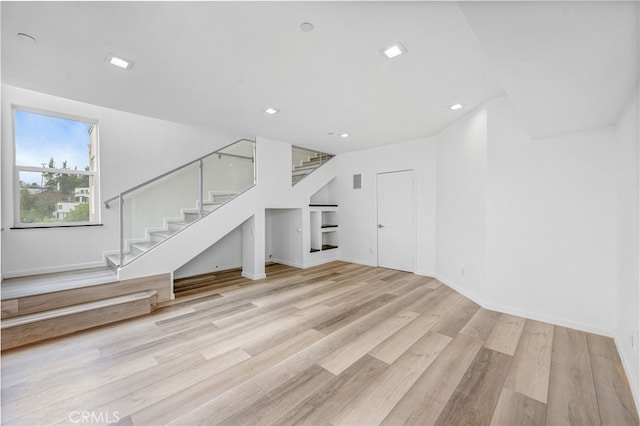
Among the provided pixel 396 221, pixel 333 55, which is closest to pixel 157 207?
pixel 333 55

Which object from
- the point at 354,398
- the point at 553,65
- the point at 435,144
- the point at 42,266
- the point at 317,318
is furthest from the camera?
the point at 435,144

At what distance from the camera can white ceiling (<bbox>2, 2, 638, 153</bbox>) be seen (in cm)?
145

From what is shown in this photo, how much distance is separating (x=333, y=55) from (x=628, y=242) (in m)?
3.08

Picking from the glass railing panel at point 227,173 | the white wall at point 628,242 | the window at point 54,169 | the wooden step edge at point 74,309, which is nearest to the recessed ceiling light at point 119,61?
the glass railing panel at point 227,173

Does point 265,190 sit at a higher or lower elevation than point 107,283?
higher

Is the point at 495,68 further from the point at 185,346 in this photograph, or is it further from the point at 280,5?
the point at 185,346

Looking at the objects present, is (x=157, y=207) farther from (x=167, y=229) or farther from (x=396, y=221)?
(x=396, y=221)

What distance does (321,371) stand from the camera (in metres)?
2.08

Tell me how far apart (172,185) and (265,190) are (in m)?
1.63

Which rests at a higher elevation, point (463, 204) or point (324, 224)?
point (463, 204)

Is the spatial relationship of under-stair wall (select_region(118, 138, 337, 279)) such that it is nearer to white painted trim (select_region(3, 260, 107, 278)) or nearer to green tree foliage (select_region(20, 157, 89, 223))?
white painted trim (select_region(3, 260, 107, 278))

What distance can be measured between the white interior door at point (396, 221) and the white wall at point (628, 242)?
9.54ft

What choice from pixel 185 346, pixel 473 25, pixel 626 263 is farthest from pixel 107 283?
pixel 626 263

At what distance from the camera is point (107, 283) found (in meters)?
3.19
